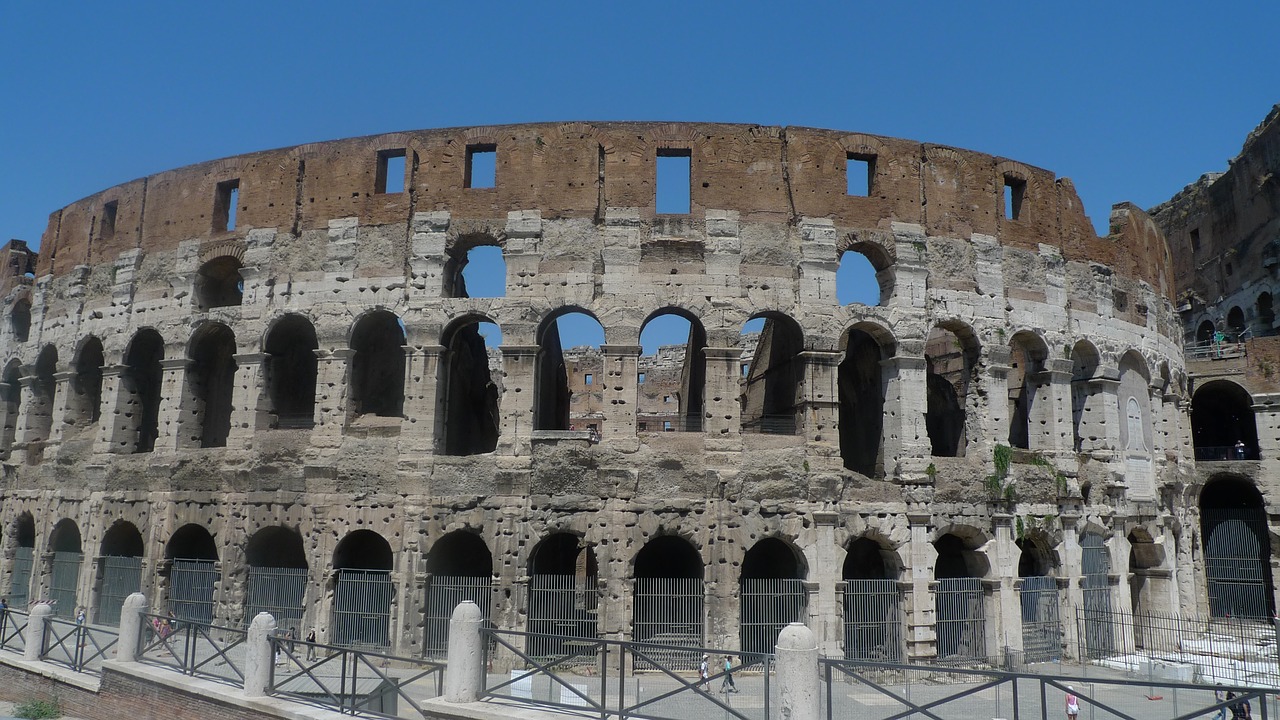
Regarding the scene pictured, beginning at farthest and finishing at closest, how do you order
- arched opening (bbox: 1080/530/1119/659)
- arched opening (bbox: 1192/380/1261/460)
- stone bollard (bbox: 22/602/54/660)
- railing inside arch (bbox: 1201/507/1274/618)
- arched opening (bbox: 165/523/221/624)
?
arched opening (bbox: 1192/380/1261/460)
railing inside arch (bbox: 1201/507/1274/618)
arched opening (bbox: 1080/530/1119/659)
arched opening (bbox: 165/523/221/624)
stone bollard (bbox: 22/602/54/660)

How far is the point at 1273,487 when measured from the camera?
23312 mm

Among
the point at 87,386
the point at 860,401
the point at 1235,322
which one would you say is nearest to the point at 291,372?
the point at 87,386

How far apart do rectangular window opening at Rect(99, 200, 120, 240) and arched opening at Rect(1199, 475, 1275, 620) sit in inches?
1132

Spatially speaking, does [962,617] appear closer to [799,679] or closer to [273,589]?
[799,679]

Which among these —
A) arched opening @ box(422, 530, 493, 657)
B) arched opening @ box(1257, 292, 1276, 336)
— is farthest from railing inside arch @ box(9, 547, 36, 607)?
arched opening @ box(1257, 292, 1276, 336)

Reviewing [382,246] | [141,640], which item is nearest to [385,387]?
[382,246]

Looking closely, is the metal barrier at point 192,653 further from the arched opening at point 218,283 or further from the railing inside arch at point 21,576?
the railing inside arch at point 21,576

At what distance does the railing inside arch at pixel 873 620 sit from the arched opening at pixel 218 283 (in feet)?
45.8

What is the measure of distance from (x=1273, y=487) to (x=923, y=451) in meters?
13.4

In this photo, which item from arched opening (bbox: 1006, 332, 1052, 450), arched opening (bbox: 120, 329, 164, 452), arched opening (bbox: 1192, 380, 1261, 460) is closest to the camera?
arched opening (bbox: 1006, 332, 1052, 450)

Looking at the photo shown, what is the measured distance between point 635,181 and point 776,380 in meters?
6.32

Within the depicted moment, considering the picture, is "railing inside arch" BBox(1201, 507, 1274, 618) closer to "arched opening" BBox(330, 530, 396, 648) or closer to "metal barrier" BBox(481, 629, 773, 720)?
"metal barrier" BBox(481, 629, 773, 720)

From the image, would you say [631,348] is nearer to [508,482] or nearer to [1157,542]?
[508,482]

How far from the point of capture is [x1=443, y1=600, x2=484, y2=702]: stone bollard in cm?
952
